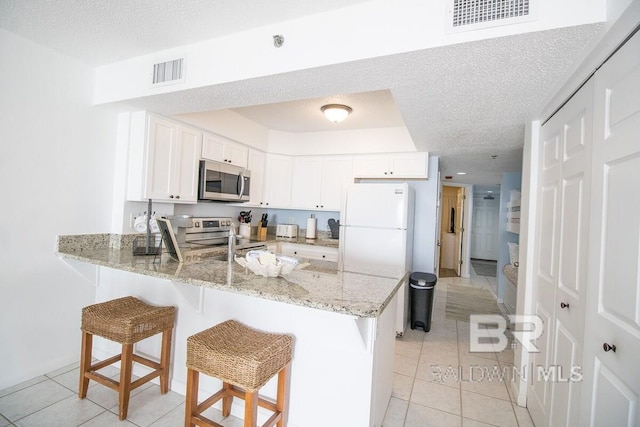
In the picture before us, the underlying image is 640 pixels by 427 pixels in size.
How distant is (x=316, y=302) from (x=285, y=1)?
4.95 feet

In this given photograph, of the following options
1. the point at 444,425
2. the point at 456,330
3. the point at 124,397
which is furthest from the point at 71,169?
the point at 456,330

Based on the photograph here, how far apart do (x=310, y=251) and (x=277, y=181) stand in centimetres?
117

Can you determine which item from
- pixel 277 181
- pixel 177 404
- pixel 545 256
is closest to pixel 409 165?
pixel 277 181

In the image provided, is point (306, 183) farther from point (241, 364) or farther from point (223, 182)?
point (241, 364)

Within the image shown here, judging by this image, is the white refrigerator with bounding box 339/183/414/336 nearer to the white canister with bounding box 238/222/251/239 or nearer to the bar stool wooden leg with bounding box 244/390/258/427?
the white canister with bounding box 238/222/251/239

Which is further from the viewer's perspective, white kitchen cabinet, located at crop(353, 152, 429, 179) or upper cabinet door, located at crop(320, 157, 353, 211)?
upper cabinet door, located at crop(320, 157, 353, 211)

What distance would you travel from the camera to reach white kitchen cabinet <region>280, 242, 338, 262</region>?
3.71m

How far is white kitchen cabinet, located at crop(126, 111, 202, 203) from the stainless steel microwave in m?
0.09

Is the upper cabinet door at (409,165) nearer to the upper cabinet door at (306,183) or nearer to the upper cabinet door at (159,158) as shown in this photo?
the upper cabinet door at (306,183)

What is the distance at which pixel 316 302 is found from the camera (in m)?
1.26

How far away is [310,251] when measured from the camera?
3.81 m

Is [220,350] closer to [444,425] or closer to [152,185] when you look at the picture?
[444,425]

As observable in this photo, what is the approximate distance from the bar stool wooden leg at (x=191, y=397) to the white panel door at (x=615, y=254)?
1.79m

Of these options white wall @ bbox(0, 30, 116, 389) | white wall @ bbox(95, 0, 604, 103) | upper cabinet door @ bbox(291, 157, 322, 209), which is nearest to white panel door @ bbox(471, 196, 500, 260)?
upper cabinet door @ bbox(291, 157, 322, 209)
